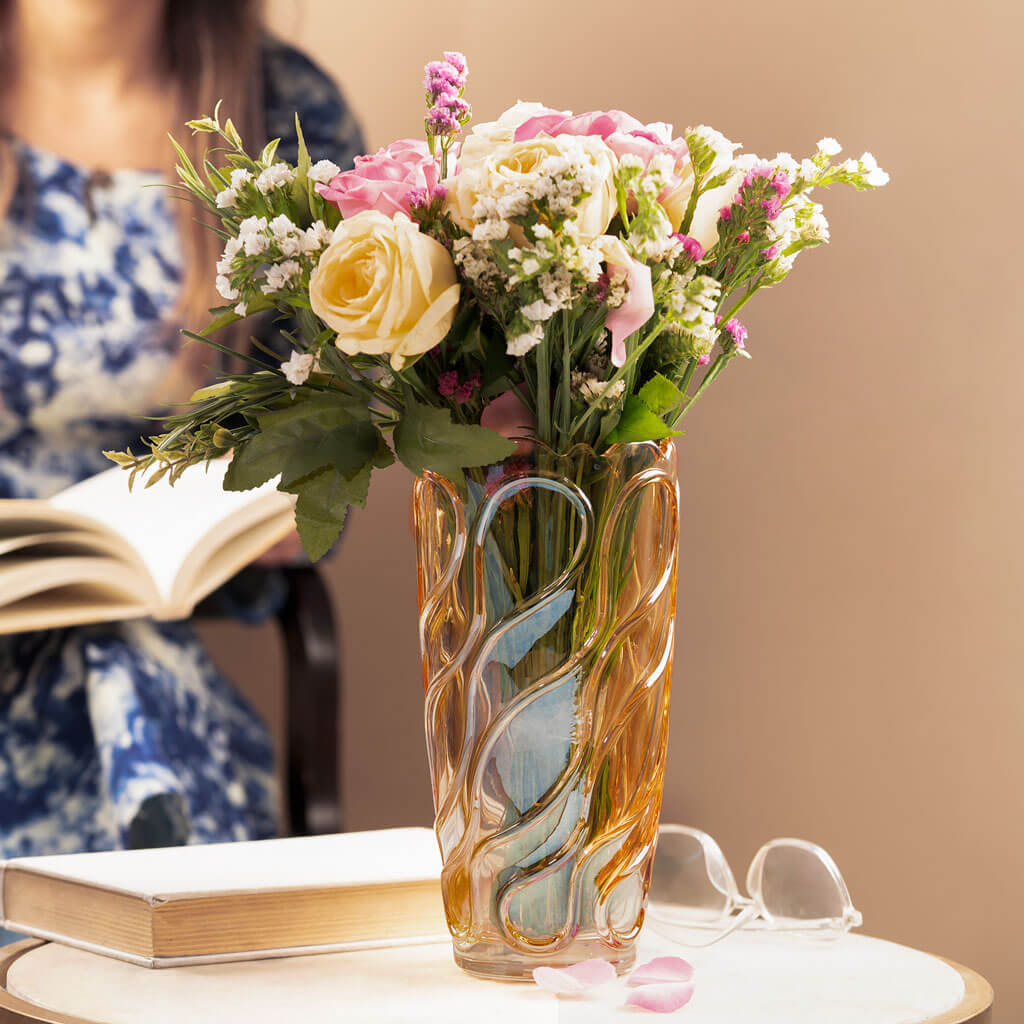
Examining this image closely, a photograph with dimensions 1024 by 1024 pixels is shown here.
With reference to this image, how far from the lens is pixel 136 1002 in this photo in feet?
1.79

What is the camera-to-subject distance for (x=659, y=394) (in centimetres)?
56

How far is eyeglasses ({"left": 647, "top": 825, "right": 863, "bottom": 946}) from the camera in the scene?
68cm

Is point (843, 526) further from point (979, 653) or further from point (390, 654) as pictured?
point (390, 654)

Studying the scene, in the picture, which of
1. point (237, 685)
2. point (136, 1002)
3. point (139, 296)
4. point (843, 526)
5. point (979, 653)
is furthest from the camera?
point (237, 685)

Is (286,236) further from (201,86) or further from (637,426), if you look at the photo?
(201,86)

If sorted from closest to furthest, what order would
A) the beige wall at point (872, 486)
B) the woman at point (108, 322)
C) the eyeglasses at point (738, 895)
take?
the eyeglasses at point (738, 895)
the beige wall at point (872, 486)
the woman at point (108, 322)

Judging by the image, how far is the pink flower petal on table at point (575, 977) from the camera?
0.55 m

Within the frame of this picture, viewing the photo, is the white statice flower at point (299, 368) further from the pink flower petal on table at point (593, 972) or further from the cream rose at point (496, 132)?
the pink flower petal on table at point (593, 972)

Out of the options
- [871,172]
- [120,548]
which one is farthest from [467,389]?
[120,548]

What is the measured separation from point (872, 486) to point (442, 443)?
1.94ft

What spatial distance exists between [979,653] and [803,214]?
1.60 ft

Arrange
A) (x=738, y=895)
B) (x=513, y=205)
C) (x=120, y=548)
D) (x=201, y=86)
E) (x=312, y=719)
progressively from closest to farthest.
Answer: (x=513, y=205) → (x=738, y=895) → (x=120, y=548) → (x=312, y=719) → (x=201, y=86)

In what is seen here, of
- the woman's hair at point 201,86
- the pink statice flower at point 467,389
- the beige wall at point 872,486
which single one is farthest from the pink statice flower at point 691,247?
the woman's hair at point 201,86

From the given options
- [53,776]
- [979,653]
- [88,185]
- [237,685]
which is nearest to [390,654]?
[237,685]
